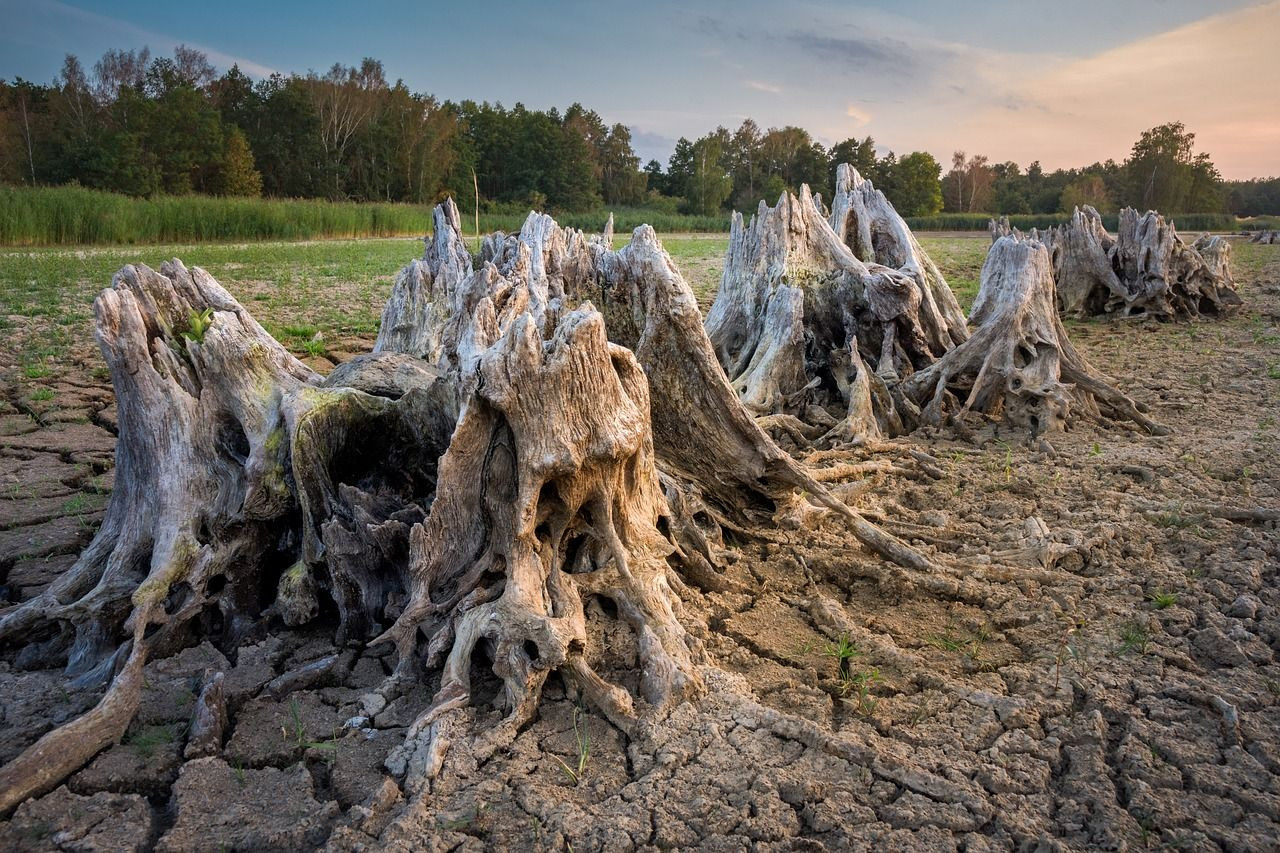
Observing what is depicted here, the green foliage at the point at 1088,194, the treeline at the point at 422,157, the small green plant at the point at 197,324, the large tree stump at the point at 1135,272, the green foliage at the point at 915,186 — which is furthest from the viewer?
the green foliage at the point at 915,186

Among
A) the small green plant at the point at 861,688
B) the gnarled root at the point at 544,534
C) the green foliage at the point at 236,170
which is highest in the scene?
the green foliage at the point at 236,170

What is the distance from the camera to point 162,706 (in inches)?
113

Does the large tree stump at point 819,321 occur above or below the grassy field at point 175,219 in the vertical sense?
below

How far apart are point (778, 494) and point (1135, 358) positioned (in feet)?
22.7

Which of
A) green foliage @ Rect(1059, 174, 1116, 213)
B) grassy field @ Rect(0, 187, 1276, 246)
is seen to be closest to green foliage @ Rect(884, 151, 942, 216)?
green foliage @ Rect(1059, 174, 1116, 213)

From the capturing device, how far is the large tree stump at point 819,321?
6531 mm

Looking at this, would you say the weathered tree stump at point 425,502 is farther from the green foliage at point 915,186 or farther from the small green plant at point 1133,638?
the green foliage at point 915,186

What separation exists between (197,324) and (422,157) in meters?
57.0

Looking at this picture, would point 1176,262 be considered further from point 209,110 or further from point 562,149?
point 562,149

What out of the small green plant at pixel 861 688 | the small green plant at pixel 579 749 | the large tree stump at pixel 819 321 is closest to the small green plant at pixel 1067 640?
the small green plant at pixel 861 688

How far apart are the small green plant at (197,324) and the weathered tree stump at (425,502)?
0.13ft

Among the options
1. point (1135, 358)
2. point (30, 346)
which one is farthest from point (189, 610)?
point (1135, 358)

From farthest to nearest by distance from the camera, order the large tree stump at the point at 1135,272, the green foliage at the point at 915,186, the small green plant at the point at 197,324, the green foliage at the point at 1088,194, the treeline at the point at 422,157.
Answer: the green foliage at the point at 915,186 → the green foliage at the point at 1088,194 → the treeline at the point at 422,157 → the large tree stump at the point at 1135,272 → the small green plant at the point at 197,324

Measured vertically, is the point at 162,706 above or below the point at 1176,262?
below
